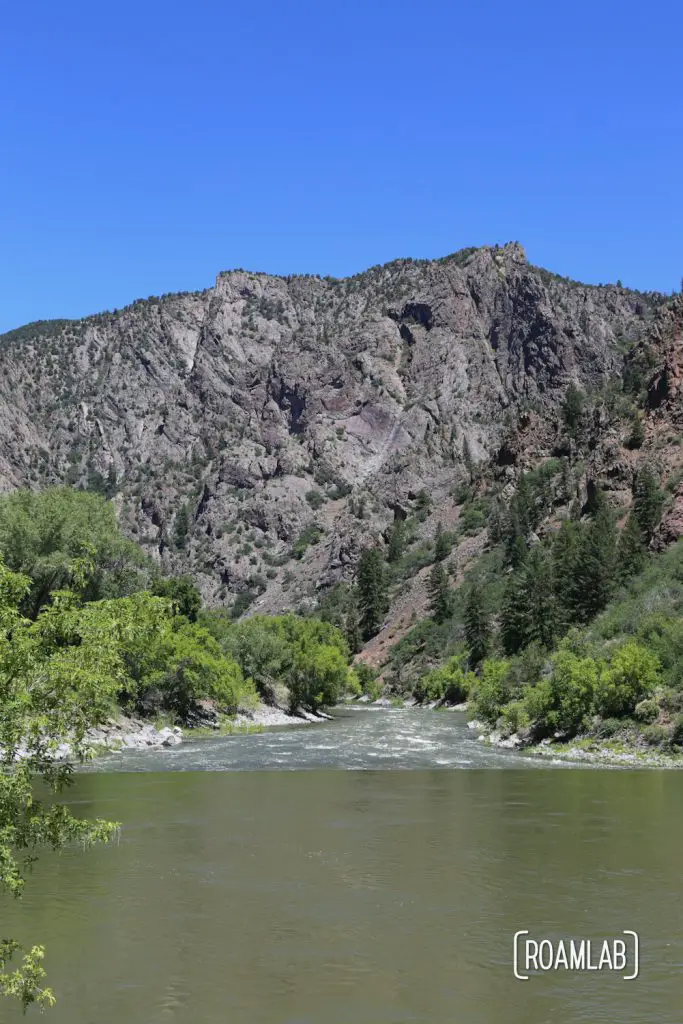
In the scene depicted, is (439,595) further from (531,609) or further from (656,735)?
(656,735)

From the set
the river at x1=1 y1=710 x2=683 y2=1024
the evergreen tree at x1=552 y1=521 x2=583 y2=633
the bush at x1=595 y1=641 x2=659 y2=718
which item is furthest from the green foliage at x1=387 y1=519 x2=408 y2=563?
the river at x1=1 y1=710 x2=683 y2=1024

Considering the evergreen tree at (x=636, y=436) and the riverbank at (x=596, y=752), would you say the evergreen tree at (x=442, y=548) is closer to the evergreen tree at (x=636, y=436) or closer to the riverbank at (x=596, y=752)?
the evergreen tree at (x=636, y=436)

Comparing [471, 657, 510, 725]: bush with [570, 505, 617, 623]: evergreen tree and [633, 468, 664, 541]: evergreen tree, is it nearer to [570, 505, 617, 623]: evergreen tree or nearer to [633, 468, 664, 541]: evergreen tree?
[570, 505, 617, 623]: evergreen tree

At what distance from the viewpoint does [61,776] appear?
37.3ft

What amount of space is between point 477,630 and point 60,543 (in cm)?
5395

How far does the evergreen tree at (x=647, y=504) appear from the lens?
88.7 metres

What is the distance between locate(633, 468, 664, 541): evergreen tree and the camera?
88.7 meters

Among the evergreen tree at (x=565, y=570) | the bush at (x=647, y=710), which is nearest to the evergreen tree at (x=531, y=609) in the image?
the evergreen tree at (x=565, y=570)

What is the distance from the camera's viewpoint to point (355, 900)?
2050 cm

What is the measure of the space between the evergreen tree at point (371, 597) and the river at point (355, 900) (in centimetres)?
10361

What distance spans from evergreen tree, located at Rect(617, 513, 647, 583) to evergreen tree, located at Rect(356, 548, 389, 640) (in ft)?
193

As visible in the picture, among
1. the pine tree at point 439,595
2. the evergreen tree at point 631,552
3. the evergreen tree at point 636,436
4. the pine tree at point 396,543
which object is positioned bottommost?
the pine tree at point 439,595

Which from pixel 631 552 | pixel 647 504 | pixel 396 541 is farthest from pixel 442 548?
pixel 631 552

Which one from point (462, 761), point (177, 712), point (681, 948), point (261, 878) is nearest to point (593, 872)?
point (681, 948)
